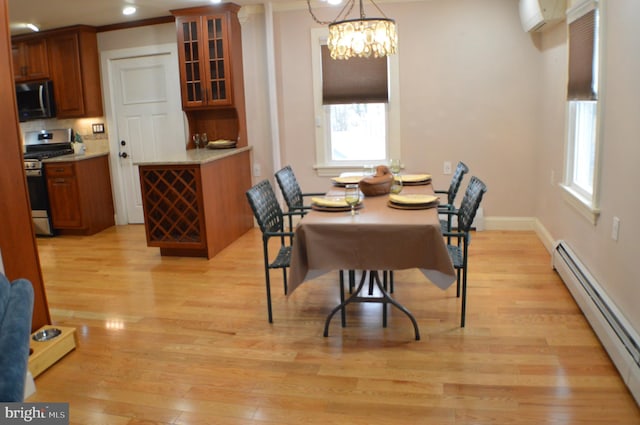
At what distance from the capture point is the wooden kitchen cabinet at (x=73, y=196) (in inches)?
232

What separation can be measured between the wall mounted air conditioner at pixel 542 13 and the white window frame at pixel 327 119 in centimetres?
127

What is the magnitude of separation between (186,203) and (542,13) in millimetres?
3401

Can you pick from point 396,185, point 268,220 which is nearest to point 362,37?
point 396,185

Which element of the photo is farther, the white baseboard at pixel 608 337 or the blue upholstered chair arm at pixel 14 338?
the white baseboard at pixel 608 337

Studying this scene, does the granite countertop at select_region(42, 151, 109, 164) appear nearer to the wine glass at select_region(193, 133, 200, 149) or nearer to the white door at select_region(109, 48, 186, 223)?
the white door at select_region(109, 48, 186, 223)

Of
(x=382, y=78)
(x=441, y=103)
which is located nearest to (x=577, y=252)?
(x=441, y=103)

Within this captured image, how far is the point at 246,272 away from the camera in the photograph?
4.43 m

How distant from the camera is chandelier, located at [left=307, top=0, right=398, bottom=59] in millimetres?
3217

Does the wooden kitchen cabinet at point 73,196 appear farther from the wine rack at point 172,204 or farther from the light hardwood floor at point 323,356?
the light hardwood floor at point 323,356

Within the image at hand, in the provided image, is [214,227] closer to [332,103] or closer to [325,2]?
[332,103]

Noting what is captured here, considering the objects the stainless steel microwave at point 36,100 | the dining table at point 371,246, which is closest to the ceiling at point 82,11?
the stainless steel microwave at point 36,100

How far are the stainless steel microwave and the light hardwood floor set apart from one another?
110 inches

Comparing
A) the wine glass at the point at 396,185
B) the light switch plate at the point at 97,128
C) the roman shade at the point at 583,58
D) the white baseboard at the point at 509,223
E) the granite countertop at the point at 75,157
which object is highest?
the roman shade at the point at 583,58

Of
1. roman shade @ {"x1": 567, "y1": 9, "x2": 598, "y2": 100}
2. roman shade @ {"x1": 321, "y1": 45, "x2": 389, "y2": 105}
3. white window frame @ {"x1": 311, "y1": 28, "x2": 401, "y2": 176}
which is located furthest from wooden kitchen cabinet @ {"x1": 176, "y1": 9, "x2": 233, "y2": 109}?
roman shade @ {"x1": 567, "y1": 9, "x2": 598, "y2": 100}
